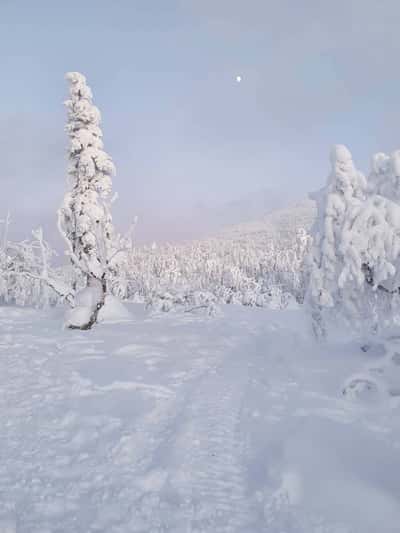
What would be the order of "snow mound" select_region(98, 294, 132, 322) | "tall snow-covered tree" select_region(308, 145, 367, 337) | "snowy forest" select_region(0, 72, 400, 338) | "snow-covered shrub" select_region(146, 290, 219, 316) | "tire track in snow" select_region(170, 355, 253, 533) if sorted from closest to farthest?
"tire track in snow" select_region(170, 355, 253, 533) < "snowy forest" select_region(0, 72, 400, 338) < "tall snow-covered tree" select_region(308, 145, 367, 337) < "snow mound" select_region(98, 294, 132, 322) < "snow-covered shrub" select_region(146, 290, 219, 316)

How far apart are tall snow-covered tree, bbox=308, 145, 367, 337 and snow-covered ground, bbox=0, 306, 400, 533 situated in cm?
159

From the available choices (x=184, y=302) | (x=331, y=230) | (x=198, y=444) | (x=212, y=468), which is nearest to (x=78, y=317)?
(x=184, y=302)

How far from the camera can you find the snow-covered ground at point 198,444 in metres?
3.61

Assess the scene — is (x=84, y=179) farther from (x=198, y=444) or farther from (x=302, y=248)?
(x=198, y=444)

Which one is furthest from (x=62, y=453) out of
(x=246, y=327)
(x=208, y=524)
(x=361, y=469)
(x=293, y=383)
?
(x=246, y=327)

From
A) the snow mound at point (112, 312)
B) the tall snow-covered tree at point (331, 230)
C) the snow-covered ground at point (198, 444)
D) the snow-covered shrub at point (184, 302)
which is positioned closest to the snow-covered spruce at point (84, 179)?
the snow mound at point (112, 312)

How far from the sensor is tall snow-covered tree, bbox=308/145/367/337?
988cm

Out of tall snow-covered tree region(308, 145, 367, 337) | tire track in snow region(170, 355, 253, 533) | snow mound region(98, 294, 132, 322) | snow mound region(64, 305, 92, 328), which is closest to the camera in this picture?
tire track in snow region(170, 355, 253, 533)

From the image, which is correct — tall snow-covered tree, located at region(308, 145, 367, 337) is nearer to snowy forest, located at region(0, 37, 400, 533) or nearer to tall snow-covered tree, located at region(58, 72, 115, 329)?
snowy forest, located at region(0, 37, 400, 533)

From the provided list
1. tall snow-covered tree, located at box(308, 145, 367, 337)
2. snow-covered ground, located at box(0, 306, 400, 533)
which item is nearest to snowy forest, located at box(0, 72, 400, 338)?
tall snow-covered tree, located at box(308, 145, 367, 337)

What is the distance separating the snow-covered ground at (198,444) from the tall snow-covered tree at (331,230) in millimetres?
1590

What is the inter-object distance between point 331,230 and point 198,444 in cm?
694

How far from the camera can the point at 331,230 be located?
10211 mm

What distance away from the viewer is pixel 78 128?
64.6 ft
